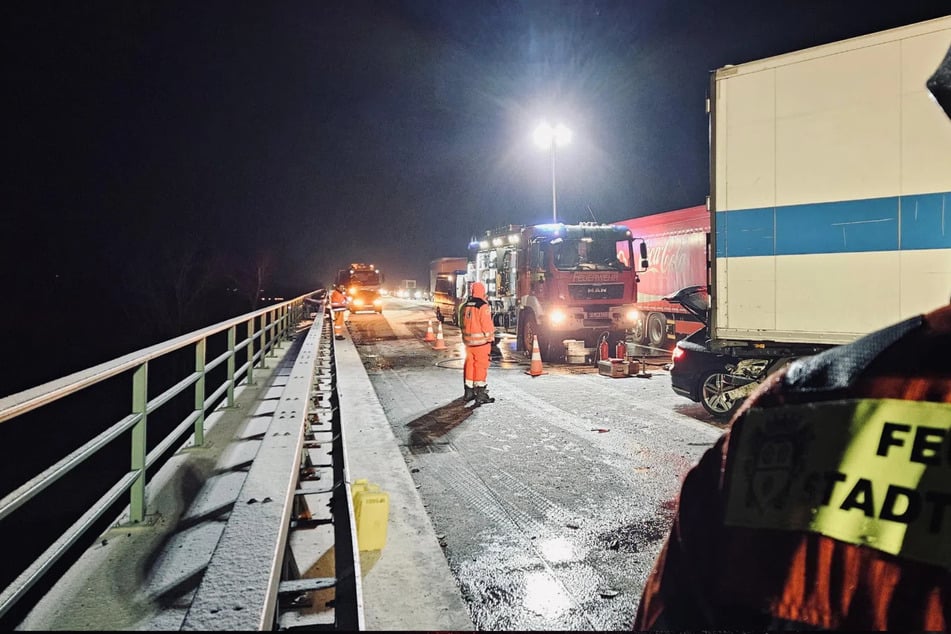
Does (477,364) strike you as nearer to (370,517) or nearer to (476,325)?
(476,325)

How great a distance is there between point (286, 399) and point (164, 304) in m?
64.7

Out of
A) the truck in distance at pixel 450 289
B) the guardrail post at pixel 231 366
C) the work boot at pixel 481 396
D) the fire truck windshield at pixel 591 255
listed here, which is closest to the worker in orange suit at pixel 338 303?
the truck in distance at pixel 450 289

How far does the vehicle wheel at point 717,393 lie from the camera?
8.64 metres

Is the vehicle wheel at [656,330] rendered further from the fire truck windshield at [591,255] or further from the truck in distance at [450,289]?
the truck in distance at [450,289]

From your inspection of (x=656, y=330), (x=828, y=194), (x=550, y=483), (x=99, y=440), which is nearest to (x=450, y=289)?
(x=656, y=330)

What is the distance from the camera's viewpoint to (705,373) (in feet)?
28.8

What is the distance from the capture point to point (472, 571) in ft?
13.6

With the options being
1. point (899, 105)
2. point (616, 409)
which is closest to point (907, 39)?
point (899, 105)

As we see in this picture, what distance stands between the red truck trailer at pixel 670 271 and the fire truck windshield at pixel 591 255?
1.16 m

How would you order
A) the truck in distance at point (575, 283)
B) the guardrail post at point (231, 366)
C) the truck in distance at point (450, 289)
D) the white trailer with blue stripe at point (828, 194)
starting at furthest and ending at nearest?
the truck in distance at point (450, 289) < the truck in distance at point (575, 283) < the guardrail post at point (231, 366) < the white trailer with blue stripe at point (828, 194)

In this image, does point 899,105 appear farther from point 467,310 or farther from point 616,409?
point 467,310

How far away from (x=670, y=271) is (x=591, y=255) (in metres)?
3.13

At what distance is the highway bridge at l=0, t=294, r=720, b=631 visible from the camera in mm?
2826

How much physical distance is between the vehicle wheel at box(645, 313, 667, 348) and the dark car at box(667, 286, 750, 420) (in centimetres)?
841
